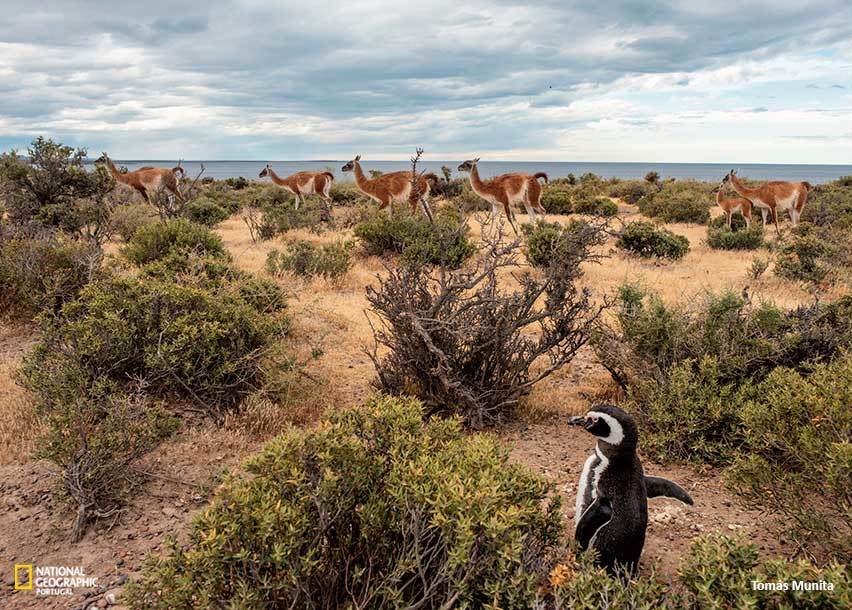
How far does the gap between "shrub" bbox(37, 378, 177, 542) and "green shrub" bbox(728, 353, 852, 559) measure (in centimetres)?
378

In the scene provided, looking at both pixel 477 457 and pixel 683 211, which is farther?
pixel 683 211

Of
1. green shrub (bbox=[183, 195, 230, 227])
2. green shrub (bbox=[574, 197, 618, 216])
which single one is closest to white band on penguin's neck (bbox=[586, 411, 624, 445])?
green shrub (bbox=[183, 195, 230, 227])

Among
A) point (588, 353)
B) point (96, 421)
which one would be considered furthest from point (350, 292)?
point (96, 421)

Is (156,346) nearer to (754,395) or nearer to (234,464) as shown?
(234,464)

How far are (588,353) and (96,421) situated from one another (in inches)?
199

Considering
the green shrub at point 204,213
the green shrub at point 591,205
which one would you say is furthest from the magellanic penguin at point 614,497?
A: the green shrub at point 591,205

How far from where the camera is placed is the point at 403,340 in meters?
4.72

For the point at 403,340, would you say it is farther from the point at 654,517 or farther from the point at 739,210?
the point at 739,210

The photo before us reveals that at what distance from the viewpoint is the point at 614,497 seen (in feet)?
8.31

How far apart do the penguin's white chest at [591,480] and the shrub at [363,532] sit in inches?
8.0

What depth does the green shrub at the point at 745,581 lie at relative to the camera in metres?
1.77

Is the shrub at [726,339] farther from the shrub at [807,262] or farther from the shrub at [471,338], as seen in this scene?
the shrub at [807,262]

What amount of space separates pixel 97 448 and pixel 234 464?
2.93 ft

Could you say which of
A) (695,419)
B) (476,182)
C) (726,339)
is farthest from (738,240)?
(695,419)
